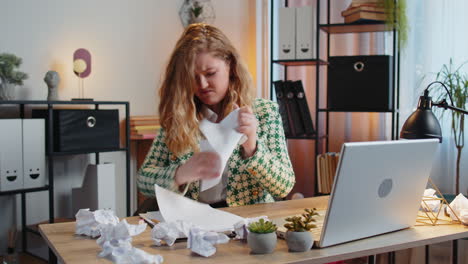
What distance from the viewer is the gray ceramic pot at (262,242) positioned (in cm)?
116

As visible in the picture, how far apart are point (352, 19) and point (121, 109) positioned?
1.61 m

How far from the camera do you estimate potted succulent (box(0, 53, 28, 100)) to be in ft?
9.01

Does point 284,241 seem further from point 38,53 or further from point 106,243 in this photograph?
point 38,53

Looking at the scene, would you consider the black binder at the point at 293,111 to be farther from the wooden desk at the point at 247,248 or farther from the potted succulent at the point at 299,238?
the potted succulent at the point at 299,238

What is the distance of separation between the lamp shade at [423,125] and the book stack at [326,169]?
1724 millimetres

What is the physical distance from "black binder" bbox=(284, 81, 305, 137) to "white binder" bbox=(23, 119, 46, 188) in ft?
5.09

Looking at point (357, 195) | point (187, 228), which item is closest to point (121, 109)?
point (187, 228)

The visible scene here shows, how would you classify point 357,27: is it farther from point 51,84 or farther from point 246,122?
point 246,122

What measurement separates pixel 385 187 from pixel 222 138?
0.46 m

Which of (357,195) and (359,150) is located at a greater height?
(359,150)

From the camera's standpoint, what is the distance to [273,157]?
1.75m

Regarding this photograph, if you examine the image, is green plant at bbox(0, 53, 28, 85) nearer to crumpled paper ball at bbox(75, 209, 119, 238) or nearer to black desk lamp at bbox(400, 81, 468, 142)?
crumpled paper ball at bbox(75, 209, 119, 238)

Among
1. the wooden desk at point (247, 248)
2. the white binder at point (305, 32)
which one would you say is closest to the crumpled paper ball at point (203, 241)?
the wooden desk at point (247, 248)

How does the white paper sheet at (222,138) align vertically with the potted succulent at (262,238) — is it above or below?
above
